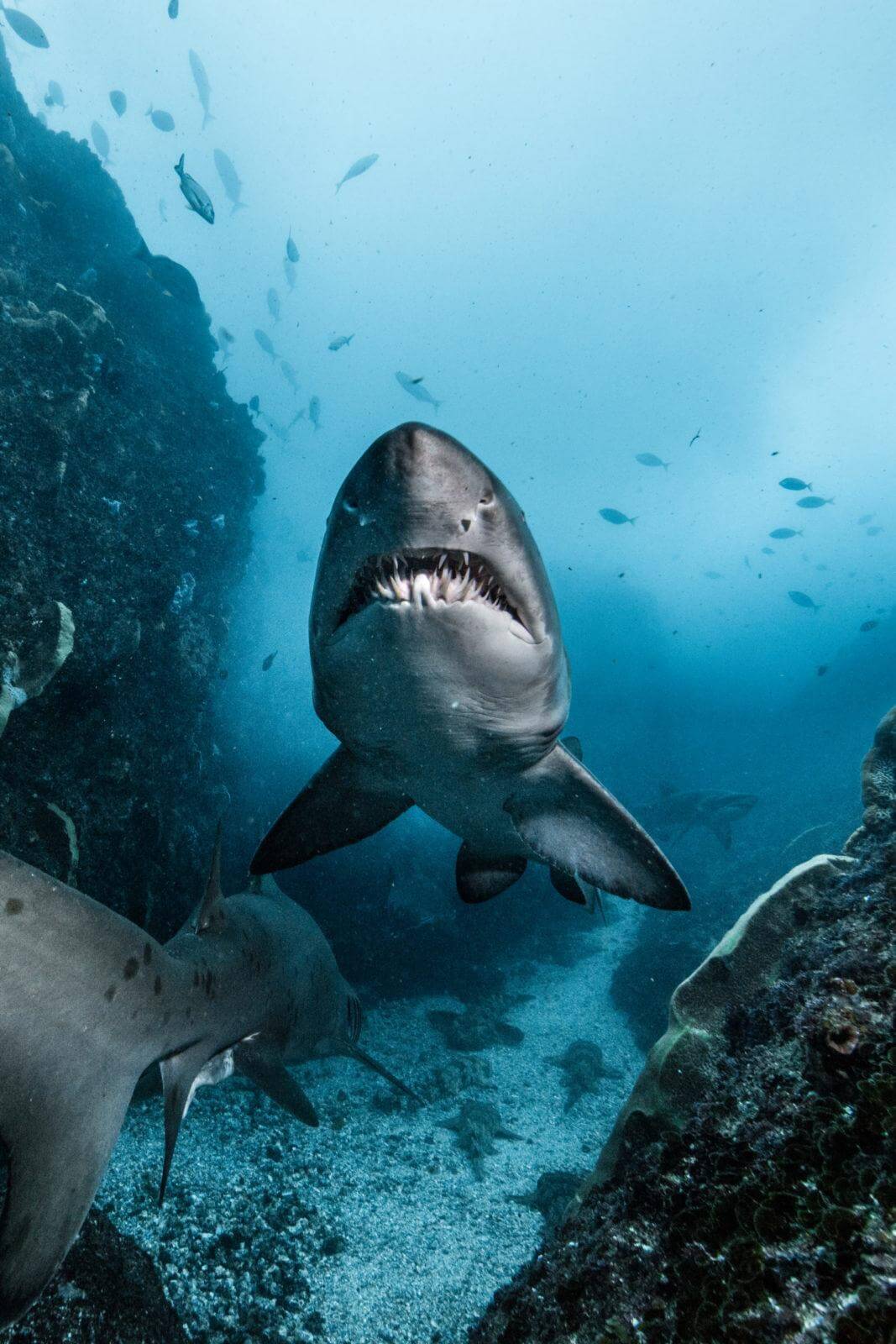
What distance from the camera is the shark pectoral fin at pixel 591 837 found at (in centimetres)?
295

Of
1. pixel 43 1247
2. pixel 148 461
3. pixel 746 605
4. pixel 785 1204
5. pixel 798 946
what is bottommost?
pixel 746 605

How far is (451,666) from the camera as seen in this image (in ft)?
6.61

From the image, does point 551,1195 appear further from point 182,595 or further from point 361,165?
point 361,165

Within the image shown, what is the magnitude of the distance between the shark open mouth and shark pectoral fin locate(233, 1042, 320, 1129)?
312 cm

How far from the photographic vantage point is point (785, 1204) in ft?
4.34

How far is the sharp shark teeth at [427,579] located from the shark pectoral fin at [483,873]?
3.55 meters

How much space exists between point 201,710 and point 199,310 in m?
12.3

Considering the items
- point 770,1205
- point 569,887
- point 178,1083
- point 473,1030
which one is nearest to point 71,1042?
point 178,1083

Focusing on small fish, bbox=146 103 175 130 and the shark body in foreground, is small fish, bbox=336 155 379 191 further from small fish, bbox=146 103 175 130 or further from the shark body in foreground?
the shark body in foreground

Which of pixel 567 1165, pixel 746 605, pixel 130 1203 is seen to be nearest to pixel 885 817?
pixel 567 1165

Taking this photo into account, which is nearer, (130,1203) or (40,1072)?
(40,1072)

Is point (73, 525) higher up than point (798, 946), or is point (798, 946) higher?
point (73, 525)

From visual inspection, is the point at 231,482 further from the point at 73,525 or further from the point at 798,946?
the point at 798,946

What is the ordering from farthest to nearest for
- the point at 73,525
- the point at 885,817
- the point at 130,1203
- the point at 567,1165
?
the point at 73,525, the point at 567,1165, the point at 885,817, the point at 130,1203
